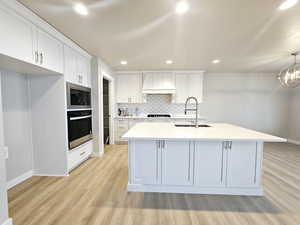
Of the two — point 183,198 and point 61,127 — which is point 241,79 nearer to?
point 183,198

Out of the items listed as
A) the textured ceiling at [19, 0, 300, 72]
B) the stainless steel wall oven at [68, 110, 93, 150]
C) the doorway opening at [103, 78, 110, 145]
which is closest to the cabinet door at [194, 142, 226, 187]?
the textured ceiling at [19, 0, 300, 72]

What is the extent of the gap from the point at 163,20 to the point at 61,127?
7.43ft

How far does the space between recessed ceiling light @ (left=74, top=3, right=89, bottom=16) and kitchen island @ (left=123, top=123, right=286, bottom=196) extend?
1550 mm

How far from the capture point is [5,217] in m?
1.45

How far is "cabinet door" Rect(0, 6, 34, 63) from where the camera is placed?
149 cm

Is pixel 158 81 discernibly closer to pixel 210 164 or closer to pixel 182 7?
pixel 182 7

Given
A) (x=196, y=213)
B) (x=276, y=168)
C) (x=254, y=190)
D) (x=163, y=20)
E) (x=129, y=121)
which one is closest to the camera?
(x=196, y=213)

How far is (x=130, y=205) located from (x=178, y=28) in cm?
245

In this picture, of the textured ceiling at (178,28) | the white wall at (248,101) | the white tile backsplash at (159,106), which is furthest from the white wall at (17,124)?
the white wall at (248,101)

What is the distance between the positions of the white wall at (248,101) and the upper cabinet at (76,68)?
12.2 ft

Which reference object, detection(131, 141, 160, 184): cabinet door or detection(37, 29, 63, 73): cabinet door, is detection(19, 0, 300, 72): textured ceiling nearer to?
detection(37, 29, 63, 73): cabinet door

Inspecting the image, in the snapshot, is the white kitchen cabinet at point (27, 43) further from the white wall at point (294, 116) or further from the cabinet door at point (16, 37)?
the white wall at point (294, 116)

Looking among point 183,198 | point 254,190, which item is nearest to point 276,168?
point 254,190

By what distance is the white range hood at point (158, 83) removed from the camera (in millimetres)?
4648
